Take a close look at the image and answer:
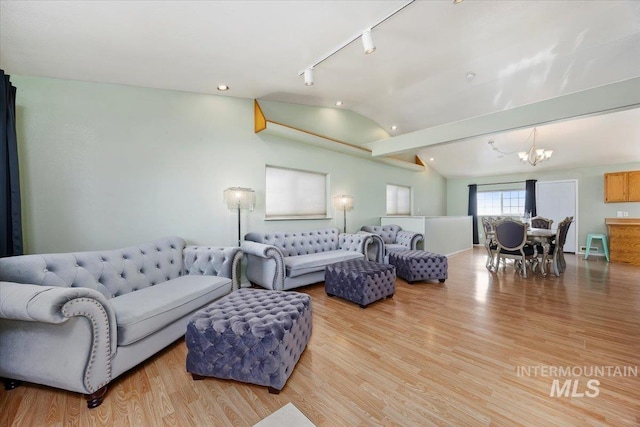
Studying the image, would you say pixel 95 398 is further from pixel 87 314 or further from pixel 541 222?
pixel 541 222

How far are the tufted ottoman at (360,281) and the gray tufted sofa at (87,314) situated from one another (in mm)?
1446

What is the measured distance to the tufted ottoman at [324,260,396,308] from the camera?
116 inches

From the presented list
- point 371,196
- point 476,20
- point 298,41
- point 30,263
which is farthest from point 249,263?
point 476,20

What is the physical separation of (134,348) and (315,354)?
1357 mm

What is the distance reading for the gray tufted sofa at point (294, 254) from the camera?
10.6 ft

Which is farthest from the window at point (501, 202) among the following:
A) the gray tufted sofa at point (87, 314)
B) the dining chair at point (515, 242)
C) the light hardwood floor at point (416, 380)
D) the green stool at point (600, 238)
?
Answer: the gray tufted sofa at point (87, 314)

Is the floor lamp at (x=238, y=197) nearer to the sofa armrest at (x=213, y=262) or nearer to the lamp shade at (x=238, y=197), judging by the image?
the lamp shade at (x=238, y=197)

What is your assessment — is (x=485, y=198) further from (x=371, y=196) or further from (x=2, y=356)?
(x=2, y=356)

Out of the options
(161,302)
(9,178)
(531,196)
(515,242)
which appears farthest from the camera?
(531,196)

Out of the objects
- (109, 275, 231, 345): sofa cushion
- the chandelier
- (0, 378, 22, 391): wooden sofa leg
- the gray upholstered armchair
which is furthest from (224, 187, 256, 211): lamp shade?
the chandelier

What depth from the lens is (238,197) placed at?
348 cm

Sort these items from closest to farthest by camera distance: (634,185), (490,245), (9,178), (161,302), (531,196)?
(161,302) → (9,178) → (490,245) → (634,185) → (531,196)

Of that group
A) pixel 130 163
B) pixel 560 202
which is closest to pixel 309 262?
pixel 130 163

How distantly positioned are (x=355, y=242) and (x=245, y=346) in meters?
3.06
